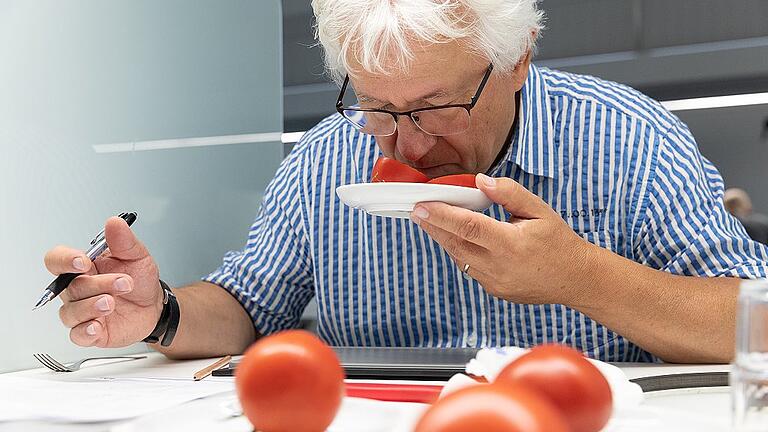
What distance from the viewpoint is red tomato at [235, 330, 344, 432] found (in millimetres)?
644

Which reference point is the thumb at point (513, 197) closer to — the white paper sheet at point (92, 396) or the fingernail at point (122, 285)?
the white paper sheet at point (92, 396)

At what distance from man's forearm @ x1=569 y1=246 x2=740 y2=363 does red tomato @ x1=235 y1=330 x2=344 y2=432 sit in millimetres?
714

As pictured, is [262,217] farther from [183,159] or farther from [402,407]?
[402,407]

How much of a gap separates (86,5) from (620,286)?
1033 millimetres

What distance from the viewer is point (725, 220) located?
59.1 inches

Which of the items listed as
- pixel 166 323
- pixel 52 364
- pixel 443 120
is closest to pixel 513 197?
pixel 443 120

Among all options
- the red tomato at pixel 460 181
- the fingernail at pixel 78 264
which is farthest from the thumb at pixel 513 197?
the fingernail at pixel 78 264

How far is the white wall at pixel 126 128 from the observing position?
4.53 ft

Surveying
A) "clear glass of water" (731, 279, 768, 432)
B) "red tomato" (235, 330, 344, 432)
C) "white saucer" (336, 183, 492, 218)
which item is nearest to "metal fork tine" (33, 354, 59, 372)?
"white saucer" (336, 183, 492, 218)

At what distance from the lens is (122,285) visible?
128cm

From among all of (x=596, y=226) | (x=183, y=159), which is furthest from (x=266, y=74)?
(x=596, y=226)

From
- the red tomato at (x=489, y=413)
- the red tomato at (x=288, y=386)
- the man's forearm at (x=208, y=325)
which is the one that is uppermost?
the red tomato at (x=489, y=413)

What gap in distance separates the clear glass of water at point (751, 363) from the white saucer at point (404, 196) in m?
0.55

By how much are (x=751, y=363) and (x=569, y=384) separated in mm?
146
